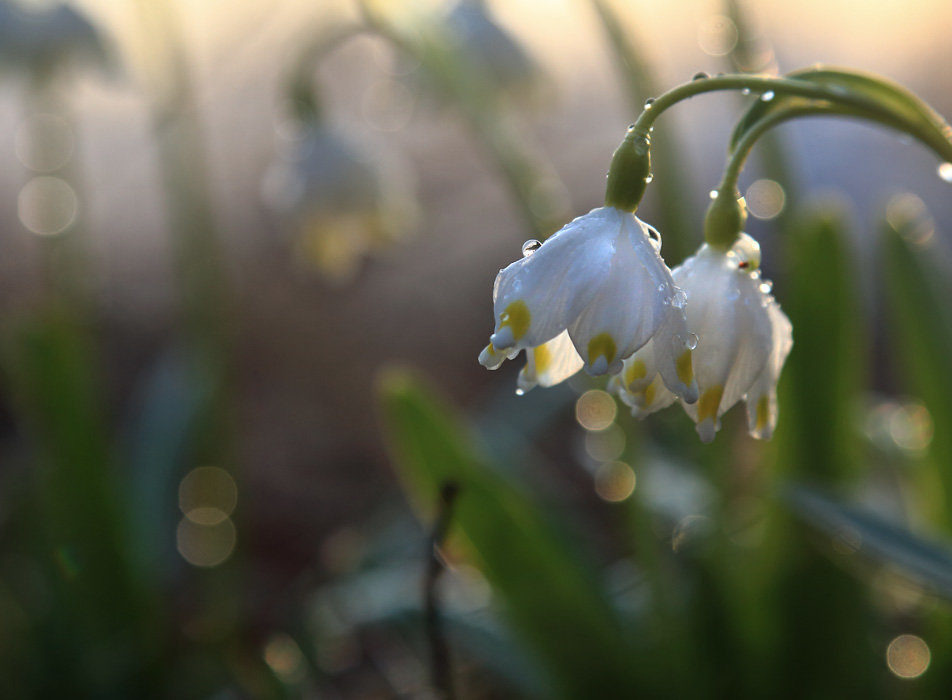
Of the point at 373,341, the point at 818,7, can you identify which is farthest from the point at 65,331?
the point at 818,7

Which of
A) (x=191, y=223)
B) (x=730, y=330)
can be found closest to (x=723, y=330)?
(x=730, y=330)

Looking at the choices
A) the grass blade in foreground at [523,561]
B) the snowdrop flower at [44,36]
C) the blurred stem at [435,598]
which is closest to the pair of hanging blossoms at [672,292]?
the blurred stem at [435,598]

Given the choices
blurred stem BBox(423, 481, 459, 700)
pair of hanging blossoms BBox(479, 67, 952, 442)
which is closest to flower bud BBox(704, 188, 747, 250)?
pair of hanging blossoms BBox(479, 67, 952, 442)

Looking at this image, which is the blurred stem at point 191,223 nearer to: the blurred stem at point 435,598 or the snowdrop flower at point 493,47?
the snowdrop flower at point 493,47

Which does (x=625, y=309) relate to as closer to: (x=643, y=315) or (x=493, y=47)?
(x=643, y=315)

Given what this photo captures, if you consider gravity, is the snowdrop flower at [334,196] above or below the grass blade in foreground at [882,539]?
above

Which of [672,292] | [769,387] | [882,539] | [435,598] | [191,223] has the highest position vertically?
[191,223]
